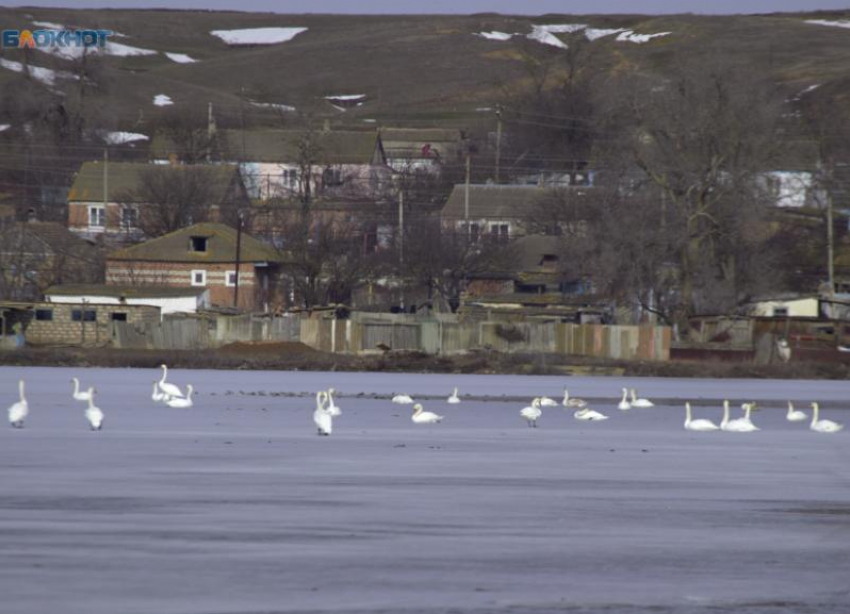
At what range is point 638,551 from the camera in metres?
13.8

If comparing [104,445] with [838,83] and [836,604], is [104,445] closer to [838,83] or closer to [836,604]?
[836,604]

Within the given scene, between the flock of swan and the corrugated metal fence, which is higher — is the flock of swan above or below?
below

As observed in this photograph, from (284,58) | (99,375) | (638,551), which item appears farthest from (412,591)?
(284,58)

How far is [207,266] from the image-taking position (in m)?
72.5

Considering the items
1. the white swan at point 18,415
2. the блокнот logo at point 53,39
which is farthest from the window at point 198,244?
the блокнот logo at point 53,39

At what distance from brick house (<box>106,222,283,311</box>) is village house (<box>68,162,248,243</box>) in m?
10.3

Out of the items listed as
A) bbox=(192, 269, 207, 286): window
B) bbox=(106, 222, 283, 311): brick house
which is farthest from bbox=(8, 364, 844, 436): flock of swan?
bbox=(192, 269, 207, 286): window

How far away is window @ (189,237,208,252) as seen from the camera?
72625 millimetres

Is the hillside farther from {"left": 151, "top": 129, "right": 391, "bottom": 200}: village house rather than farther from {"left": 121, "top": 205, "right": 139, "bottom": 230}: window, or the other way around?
{"left": 121, "top": 205, "right": 139, "bottom": 230}: window

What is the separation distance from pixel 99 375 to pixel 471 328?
15.5 m

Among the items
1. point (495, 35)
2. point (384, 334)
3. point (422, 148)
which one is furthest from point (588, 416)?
point (495, 35)

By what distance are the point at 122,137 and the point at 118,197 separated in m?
37.3

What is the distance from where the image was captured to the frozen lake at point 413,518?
1176 centimetres

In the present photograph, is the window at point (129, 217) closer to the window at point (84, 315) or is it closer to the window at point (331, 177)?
the window at point (331, 177)
